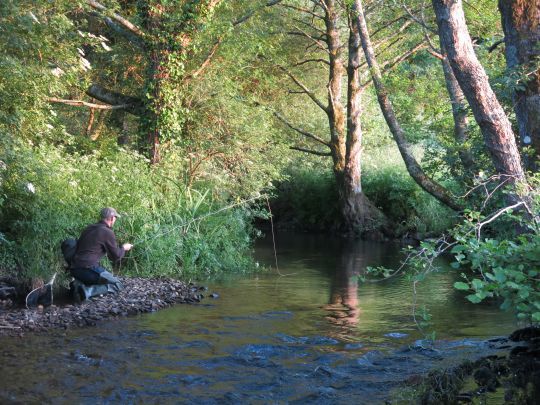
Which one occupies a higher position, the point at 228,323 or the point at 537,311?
the point at 537,311

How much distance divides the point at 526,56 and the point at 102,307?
292 inches

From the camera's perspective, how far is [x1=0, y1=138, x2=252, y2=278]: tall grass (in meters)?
13.5

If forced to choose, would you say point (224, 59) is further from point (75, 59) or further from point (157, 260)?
point (157, 260)

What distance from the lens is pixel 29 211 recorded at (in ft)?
45.5

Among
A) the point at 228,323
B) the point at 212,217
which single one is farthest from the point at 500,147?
the point at 212,217

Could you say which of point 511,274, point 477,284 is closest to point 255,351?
point 477,284

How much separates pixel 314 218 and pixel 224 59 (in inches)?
398

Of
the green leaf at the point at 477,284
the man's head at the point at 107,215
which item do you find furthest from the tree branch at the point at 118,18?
the green leaf at the point at 477,284

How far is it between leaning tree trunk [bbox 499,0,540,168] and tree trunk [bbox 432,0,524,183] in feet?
2.01

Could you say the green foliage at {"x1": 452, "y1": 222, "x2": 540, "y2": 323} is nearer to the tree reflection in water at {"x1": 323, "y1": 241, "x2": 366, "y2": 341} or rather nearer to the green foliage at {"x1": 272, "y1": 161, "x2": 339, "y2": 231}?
the tree reflection in water at {"x1": 323, "y1": 241, "x2": 366, "y2": 341}

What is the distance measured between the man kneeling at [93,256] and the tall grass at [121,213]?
1140 millimetres

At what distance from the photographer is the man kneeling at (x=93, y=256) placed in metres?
12.5

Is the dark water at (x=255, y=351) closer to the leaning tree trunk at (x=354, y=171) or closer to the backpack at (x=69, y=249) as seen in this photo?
the backpack at (x=69, y=249)

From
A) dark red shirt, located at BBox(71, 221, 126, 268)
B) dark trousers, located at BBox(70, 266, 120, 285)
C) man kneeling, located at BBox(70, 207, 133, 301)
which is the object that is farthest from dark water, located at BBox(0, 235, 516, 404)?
dark red shirt, located at BBox(71, 221, 126, 268)
